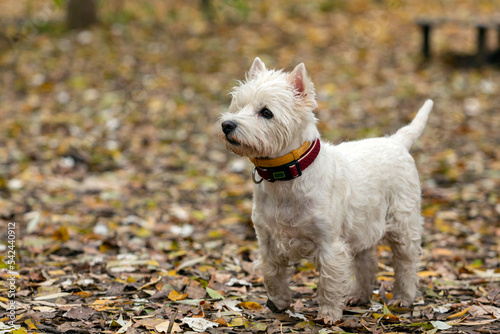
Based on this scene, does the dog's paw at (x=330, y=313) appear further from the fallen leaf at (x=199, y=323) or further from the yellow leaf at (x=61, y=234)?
the yellow leaf at (x=61, y=234)

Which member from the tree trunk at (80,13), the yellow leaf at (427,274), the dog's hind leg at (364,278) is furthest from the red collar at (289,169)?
the tree trunk at (80,13)

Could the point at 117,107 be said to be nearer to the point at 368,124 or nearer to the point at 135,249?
the point at 368,124

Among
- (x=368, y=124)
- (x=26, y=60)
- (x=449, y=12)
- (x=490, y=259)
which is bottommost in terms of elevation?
(x=490, y=259)

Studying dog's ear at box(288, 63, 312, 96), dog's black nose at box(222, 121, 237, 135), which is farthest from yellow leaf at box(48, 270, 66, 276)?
dog's ear at box(288, 63, 312, 96)

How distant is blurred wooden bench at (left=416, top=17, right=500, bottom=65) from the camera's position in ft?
39.1

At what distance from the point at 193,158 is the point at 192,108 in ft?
6.89

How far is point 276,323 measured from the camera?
3.99 meters

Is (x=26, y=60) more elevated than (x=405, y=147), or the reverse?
(x=26, y=60)

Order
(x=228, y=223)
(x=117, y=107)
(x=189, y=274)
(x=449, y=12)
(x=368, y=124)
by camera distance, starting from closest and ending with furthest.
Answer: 1. (x=189, y=274)
2. (x=228, y=223)
3. (x=368, y=124)
4. (x=117, y=107)
5. (x=449, y=12)

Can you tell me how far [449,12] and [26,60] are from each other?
10.4 metres

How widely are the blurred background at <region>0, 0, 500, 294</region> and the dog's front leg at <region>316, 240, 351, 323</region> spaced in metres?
1.05

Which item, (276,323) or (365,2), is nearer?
(276,323)

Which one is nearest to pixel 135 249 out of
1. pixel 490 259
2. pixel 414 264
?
pixel 414 264

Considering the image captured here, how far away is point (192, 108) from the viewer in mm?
11031
